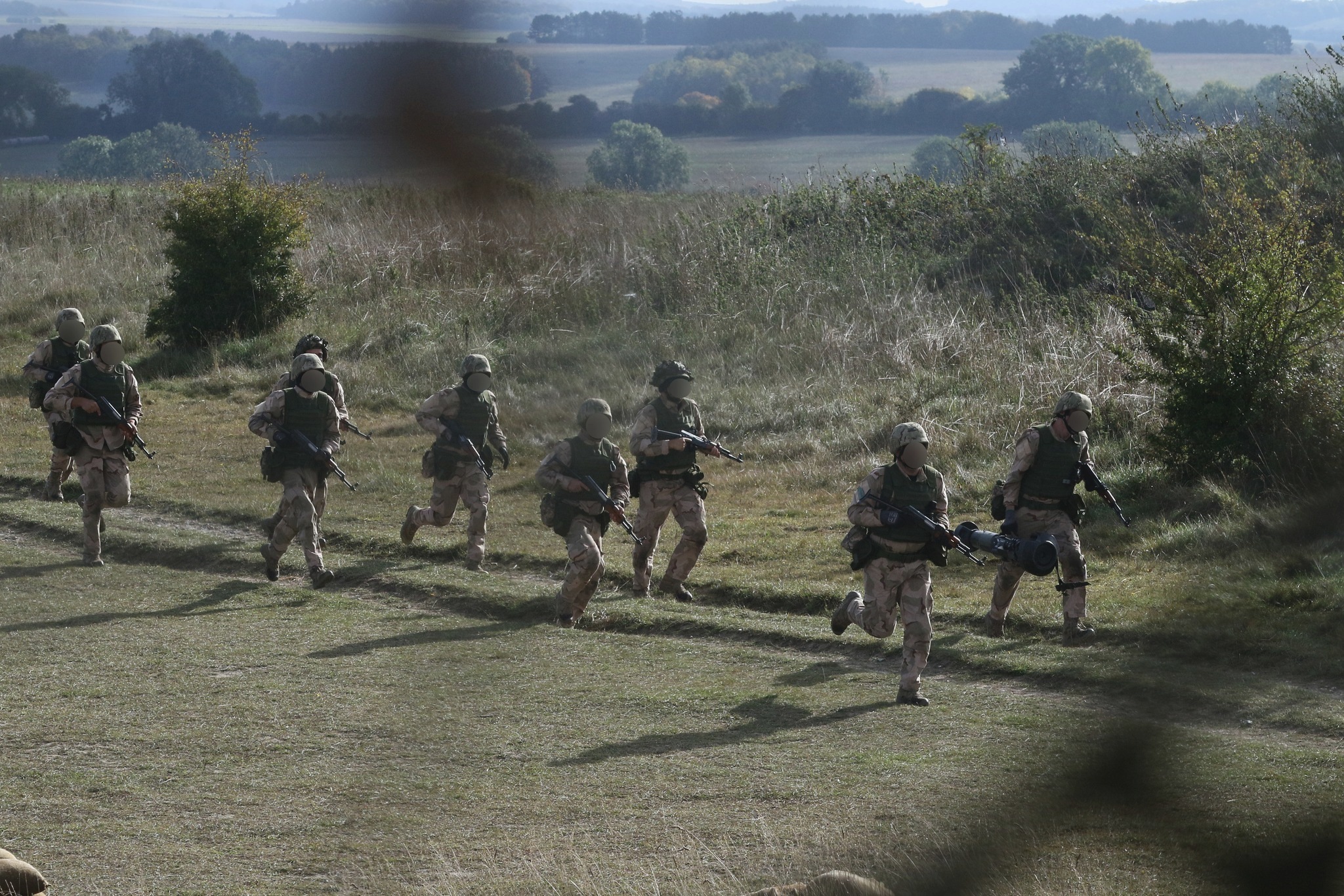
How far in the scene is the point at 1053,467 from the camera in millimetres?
11430

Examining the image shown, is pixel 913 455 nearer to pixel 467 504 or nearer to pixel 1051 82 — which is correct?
pixel 467 504

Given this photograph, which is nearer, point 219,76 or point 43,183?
point 219,76

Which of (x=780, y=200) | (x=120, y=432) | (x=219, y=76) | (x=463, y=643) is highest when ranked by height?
(x=219, y=76)

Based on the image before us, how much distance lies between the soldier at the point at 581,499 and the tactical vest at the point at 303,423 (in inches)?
104

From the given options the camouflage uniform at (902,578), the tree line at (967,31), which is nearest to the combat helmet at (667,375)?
the camouflage uniform at (902,578)

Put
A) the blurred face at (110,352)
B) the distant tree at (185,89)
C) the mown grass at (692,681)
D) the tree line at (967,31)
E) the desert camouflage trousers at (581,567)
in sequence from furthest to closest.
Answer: the tree line at (967,31), the distant tree at (185,89), the blurred face at (110,352), the desert camouflage trousers at (581,567), the mown grass at (692,681)

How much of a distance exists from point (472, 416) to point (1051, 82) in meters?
57.5

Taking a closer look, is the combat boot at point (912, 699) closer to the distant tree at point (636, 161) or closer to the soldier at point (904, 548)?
the soldier at point (904, 548)

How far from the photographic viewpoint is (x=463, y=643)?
1152 cm

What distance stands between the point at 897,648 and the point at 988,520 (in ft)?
15.1

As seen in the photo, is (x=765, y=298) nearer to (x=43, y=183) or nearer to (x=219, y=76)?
(x=219, y=76)

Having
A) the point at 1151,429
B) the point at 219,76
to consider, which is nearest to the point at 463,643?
the point at 1151,429

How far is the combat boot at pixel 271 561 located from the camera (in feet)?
44.4

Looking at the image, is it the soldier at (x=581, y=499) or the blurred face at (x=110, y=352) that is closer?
the soldier at (x=581, y=499)
